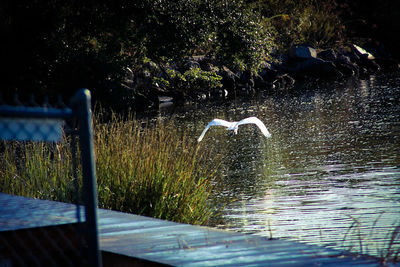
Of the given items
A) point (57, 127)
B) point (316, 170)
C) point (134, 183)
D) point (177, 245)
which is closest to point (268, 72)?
point (316, 170)

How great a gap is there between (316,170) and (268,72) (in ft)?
49.5

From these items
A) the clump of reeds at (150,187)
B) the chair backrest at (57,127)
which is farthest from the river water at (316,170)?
the chair backrest at (57,127)

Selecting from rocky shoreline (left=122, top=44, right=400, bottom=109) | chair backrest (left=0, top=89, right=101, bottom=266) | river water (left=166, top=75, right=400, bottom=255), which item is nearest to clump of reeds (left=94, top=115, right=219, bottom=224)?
river water (left=166, top=75, right=400, bottom=255)

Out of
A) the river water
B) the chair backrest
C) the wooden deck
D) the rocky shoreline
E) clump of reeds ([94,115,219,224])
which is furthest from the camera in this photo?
the rocky shoreline

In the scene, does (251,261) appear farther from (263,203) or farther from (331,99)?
(331,99)

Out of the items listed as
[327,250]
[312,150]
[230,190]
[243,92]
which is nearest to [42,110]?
[327,250]

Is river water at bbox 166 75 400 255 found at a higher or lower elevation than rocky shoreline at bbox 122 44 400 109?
lower

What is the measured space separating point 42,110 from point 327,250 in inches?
45.2

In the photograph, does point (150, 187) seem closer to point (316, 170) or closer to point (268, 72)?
point (316, 170)

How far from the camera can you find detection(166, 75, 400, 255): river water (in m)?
4.13

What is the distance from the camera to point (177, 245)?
223 cm

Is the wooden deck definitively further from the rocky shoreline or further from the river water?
the rocky shoreline

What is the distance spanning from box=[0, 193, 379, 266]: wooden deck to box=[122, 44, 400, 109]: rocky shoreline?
11.7 metres

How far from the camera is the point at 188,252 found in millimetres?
2133
